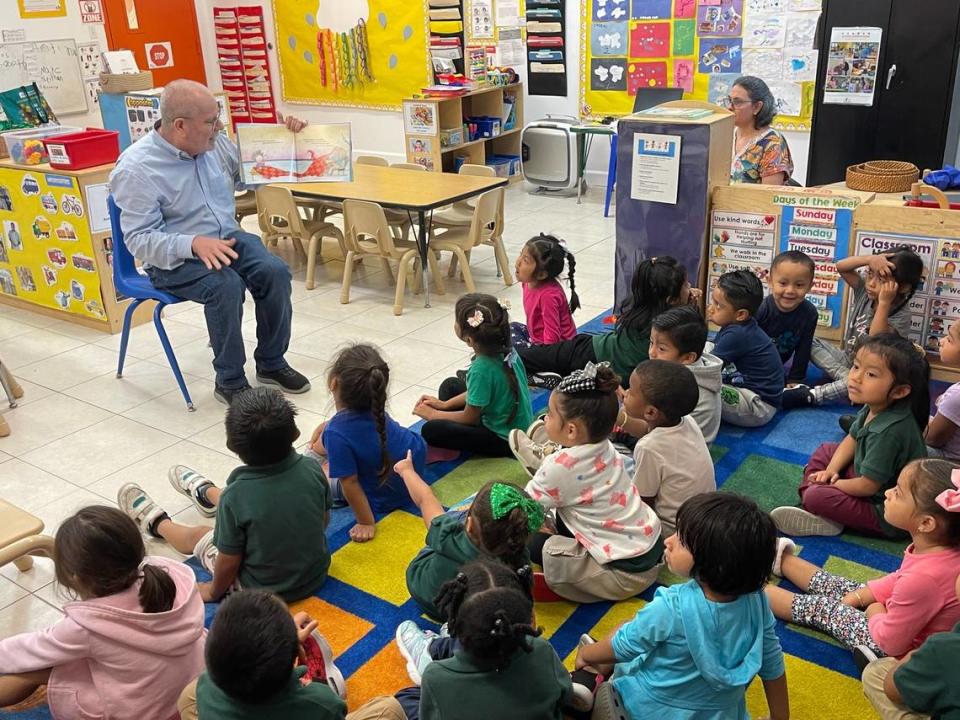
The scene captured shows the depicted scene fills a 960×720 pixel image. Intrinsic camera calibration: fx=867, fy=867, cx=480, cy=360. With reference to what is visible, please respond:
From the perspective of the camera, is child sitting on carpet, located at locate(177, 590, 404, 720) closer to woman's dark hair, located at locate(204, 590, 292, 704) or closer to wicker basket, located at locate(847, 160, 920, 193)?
woman's dark hair, located at locate(204, 590, 292, 704)

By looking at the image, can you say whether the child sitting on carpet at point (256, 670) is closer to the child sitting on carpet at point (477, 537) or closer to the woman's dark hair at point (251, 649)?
the woman's dark hair at point (251, 649)

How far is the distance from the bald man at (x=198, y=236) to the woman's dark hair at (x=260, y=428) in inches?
69.0

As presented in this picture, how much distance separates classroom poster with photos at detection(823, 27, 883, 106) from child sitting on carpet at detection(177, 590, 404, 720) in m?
5.73

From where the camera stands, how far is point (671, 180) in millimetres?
4344

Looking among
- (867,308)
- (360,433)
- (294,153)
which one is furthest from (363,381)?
(294,153)

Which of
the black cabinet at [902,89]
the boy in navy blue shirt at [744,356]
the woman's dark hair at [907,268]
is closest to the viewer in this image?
the boy in navy blue shirt at [744,356]

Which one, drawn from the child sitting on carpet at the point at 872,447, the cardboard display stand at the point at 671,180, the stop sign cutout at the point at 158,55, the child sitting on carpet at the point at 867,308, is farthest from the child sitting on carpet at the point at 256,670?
the stop sign cutout at the point at 158,55

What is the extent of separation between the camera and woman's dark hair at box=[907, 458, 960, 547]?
208cm

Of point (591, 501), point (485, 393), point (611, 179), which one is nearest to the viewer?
point (591, 501)

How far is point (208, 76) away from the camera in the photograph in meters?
9.52

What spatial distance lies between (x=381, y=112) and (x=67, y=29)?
3.00 meters

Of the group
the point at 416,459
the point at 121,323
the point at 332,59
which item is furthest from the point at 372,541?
the point at 332,59

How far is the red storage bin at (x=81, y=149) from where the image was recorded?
4820mm

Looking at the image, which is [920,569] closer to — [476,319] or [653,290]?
[476,319]
